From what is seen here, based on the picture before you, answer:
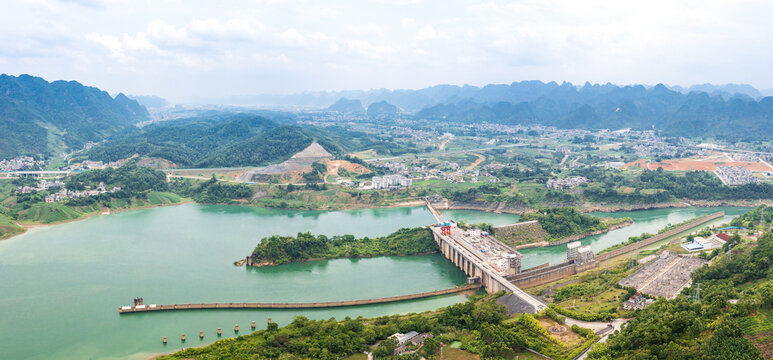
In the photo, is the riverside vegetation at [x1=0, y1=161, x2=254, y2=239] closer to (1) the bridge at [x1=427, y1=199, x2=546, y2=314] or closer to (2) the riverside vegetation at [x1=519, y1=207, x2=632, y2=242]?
(1) the bridge at [x1=427, y1=199, x2=546, y2=314]

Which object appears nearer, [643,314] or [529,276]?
[643,314]

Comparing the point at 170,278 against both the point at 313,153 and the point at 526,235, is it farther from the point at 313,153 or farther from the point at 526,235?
the point at 313,153

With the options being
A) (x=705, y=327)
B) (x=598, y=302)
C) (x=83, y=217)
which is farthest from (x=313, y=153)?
(x=705, y=327)

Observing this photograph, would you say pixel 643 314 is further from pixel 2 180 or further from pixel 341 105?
pixel 341 105

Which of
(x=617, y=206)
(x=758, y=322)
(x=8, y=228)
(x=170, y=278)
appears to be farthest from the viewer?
(x=617, y=206)

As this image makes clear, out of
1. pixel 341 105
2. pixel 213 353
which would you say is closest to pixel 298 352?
pixel 213 353

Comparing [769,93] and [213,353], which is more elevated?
[769,93]

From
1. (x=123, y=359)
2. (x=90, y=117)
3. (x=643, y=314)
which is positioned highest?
(x=90, y=117)
